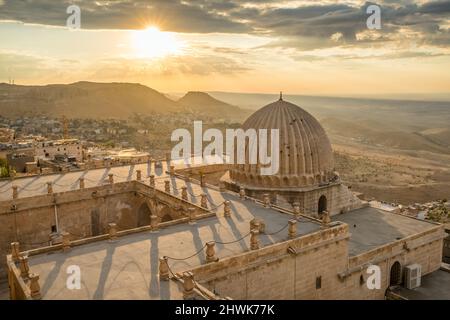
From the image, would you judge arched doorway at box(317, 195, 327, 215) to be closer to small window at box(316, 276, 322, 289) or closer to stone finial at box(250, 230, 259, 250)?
small window at box(316, 276, 322, 289)

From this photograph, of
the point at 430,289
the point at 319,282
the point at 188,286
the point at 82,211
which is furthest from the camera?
the point at 82,211

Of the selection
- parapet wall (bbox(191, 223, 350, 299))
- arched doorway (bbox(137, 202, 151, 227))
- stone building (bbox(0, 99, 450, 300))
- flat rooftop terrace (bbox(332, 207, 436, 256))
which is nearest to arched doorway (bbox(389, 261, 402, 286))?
stone building (bbox(0, 99, 450, 300))

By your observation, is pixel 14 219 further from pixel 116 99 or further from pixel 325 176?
pixel 116 99

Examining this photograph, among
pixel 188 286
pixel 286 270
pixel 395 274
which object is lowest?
pixel 395 274

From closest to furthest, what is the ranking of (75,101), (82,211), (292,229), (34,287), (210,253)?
(34,287) → (210,253) → (292,229) → (82,211) → (75,101)

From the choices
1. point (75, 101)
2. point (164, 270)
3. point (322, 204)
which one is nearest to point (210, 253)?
point (164, 270)

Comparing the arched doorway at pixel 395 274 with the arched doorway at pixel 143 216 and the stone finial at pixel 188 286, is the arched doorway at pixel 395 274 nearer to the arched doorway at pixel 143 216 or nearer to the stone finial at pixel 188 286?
the stone finial at pixel 188 286

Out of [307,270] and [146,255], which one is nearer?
[146,255]

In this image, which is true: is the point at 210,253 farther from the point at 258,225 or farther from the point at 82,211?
the point at 82,211

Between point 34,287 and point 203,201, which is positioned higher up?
point 203,201
